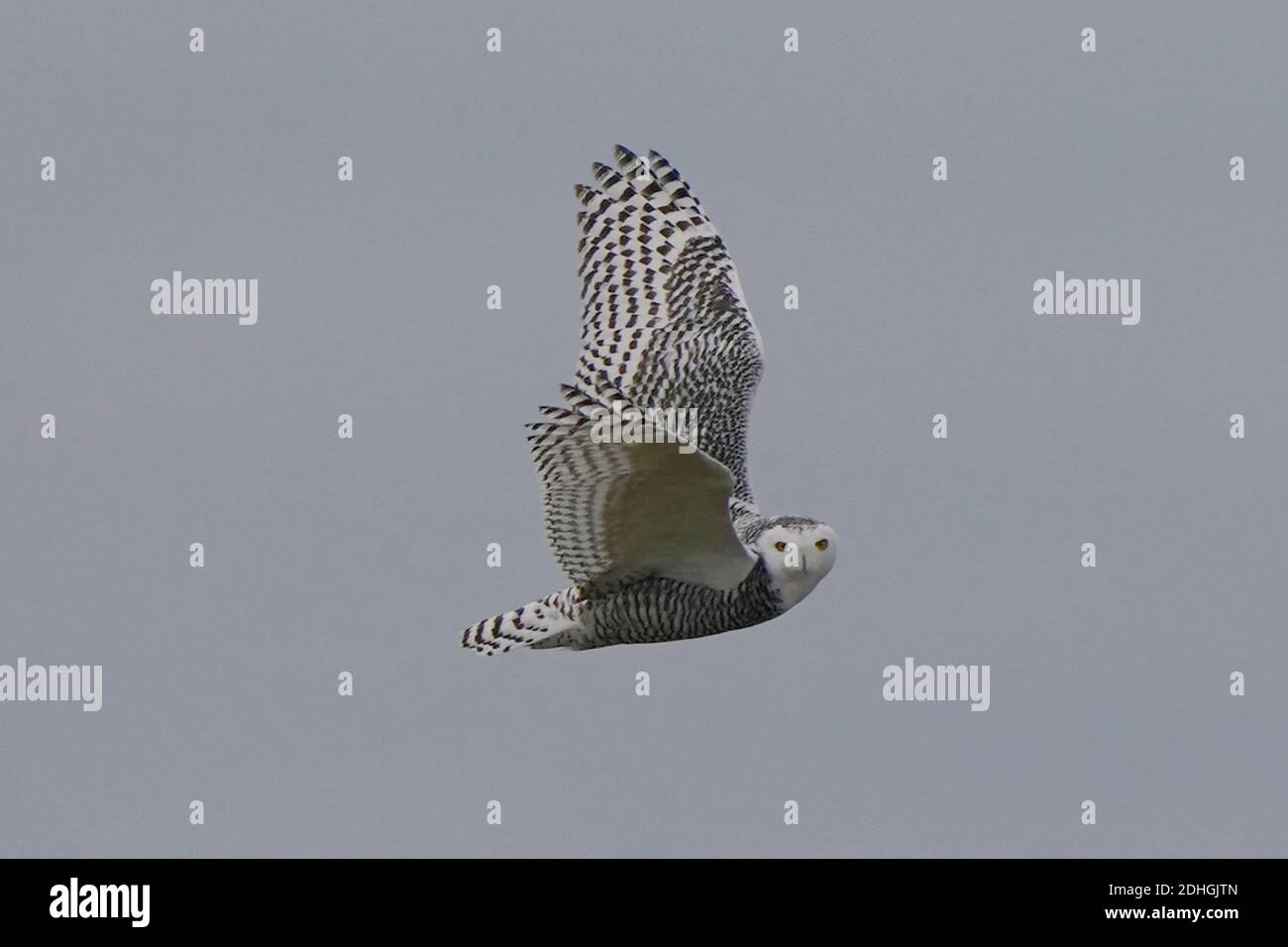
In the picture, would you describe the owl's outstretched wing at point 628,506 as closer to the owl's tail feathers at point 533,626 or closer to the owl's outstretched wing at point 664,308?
the owl's tail feathers at point 533,626

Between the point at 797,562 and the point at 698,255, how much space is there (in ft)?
13.2

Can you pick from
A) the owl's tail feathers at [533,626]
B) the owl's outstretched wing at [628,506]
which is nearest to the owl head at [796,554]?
the owl's outstretched wing at [628,506]

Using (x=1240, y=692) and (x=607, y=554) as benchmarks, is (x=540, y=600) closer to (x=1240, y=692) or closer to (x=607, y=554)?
(x=607, y=554)

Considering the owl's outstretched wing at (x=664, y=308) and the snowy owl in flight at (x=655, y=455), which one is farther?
the owl's outstretched wing at (x=664, y=308)

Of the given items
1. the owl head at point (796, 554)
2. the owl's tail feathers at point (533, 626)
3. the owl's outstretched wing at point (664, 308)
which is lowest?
the owl's tail feathers at point (533, 626)

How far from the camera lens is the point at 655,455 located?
1717 cm

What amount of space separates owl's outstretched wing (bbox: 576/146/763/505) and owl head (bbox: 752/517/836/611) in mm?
1516

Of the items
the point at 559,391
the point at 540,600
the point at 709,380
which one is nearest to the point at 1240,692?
the point at 709,380

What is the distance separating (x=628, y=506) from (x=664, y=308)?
4.25 meters

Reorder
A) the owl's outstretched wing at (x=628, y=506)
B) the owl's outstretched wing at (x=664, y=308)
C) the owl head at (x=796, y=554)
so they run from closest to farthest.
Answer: the owl's outstretched wing at (x=628, y=506)
the owl head at (x=796, y=554)
the owl's outstretched wing at (x=664, y=308)

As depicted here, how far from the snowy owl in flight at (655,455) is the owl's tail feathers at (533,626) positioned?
1 centimetres

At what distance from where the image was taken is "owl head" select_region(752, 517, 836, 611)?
1931 cm

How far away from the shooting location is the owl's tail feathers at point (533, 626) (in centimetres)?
1941
